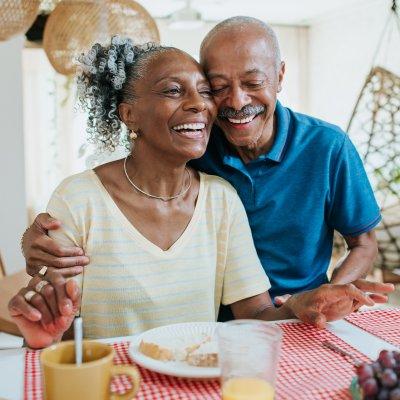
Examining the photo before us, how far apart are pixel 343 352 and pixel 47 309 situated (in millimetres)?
605

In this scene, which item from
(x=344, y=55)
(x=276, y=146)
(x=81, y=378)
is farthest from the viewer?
(x=344, y=55)

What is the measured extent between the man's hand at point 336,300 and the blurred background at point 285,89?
9.41 ft

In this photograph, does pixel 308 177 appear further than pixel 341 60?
No

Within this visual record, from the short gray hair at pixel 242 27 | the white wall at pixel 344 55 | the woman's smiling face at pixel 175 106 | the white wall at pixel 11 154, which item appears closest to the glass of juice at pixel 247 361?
the woman's smiling face at pixel 175 106

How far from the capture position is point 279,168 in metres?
1.84

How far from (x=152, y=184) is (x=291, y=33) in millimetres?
7066

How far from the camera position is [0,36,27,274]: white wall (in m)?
3.89

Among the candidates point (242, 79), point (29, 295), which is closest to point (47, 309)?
point (29, 295)

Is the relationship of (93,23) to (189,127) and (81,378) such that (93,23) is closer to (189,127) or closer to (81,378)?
(189,127)

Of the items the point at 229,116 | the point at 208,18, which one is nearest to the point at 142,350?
the point at 229,116

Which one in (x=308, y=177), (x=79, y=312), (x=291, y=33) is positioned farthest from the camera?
(x=291, y=33)

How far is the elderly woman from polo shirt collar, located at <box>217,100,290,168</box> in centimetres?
11

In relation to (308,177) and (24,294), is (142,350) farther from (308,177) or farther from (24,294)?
(308,177)

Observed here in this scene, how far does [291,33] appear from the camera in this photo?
8219mm
